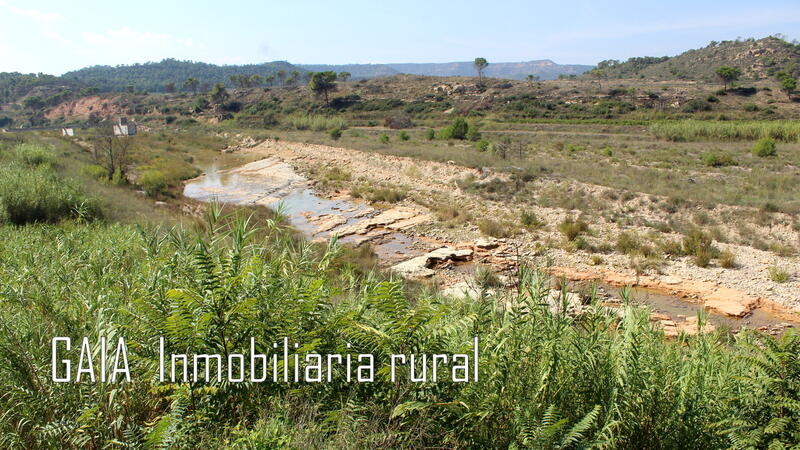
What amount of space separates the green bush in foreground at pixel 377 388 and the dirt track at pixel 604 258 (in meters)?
1.15

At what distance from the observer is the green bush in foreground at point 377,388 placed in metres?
2.91

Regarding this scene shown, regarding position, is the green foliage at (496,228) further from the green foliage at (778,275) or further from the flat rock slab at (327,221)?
the green foliage at (778,275)

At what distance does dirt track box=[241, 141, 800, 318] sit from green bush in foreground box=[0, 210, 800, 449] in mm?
1147

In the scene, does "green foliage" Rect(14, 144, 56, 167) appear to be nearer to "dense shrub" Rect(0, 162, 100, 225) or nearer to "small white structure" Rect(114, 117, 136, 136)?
"dense shrub" Rect(0, 162, 100, 225)

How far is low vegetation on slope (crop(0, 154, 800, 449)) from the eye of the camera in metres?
2.91

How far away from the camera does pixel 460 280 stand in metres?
11.7

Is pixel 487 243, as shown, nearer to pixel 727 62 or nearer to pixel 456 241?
pixel 456 241

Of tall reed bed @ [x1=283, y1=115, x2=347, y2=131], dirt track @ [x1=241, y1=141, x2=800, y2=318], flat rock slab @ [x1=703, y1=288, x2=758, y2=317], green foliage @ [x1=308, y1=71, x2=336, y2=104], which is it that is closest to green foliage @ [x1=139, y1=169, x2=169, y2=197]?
dirt track @ [x1=241, y1=141, x2=800, y2=318]

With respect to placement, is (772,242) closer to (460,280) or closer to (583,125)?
(460,280)

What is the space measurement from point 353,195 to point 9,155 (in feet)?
44.4

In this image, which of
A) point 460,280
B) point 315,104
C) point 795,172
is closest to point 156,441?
point 460,280

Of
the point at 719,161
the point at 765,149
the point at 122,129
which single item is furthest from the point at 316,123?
the point at 765,149

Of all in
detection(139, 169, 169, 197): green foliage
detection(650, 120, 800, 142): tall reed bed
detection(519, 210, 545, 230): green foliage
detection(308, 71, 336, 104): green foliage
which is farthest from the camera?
detection(308, 71, 336, 104): green foliage

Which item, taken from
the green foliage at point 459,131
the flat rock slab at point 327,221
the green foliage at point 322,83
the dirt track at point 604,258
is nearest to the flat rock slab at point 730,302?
the dirt track at point 604,258
